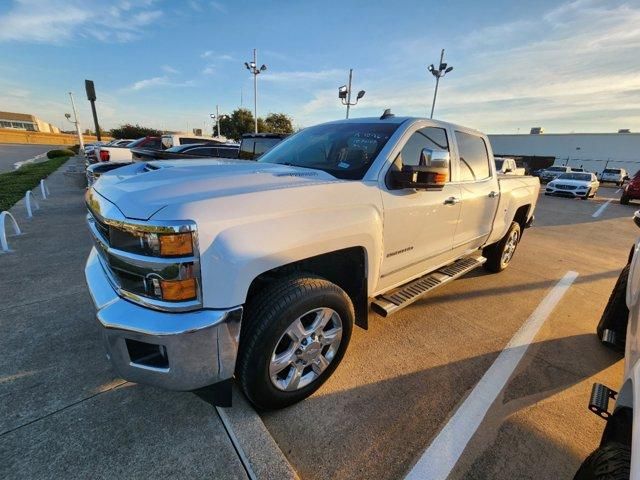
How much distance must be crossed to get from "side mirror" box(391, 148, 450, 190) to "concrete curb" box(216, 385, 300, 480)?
1850mm

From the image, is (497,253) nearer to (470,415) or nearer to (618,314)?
(618,314)

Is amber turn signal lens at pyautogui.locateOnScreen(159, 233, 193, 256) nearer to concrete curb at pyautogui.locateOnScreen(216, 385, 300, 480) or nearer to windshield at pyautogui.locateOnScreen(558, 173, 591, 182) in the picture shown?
concrete curb at pyautogui.locateOnScreen(216, 385, 300, 480)

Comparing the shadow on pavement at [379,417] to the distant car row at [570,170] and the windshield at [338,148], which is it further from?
the distant car row at [570,170]

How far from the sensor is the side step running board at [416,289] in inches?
102

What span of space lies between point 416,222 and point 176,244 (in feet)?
6.08

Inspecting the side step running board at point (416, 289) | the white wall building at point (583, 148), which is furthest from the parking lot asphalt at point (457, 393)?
the white wall building at point (583, 148)

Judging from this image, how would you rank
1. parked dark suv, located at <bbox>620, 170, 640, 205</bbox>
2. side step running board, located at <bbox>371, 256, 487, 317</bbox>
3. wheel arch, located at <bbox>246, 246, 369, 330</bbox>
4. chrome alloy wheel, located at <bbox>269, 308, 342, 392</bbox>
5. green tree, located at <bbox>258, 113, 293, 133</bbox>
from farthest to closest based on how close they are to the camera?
green tree, located at <bbox>258, 113, 293, 133</bbox> < parked dark suv, located at <bbox>620, 170, 640, 205</bbox> < side step running board, located at <bbox>371, 256, 487, 317</bbox> < wheel arch, located at <bbox>246, 246, 369, 330</bbox> < chrome alloy wheel, located at <bbox>269, 308, 342, 392</bbox>

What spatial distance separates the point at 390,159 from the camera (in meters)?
2.49

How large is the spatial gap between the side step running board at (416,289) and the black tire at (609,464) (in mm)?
1341

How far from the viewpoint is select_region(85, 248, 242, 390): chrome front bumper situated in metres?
1.54

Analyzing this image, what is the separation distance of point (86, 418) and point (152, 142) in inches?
567

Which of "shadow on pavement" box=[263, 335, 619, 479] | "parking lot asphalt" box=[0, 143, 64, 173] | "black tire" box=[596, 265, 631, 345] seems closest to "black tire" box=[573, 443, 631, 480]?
"shadow on pavement" box=[263, 335, 619, 479]

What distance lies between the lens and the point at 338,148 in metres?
2.87

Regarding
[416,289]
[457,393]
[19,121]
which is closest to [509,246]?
[416,289]
